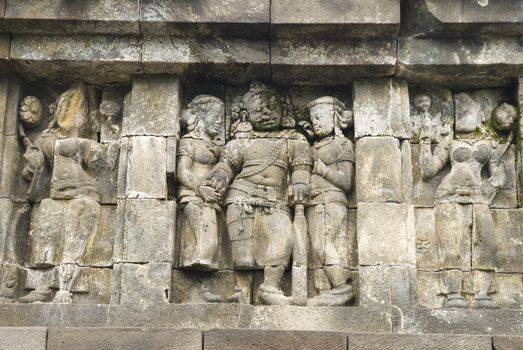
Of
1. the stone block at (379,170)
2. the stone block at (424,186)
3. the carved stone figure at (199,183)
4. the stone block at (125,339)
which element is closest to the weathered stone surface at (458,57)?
the stone block at (379,170)

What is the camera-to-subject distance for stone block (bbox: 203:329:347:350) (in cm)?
885

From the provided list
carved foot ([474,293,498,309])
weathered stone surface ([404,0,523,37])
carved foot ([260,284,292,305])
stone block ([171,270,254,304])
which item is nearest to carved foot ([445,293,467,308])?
carved foot ([474,293,498,309])

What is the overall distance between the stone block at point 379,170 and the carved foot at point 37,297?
3.05 m

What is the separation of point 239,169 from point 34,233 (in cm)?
206

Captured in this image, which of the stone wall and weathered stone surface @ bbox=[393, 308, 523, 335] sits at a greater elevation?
the stone wall

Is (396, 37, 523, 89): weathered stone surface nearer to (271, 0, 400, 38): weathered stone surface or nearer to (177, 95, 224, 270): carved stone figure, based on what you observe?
(271, 0, 400, 38): weathered stone surface

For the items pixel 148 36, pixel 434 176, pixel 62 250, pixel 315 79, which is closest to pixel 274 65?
pixel 315 79

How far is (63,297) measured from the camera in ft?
31.2

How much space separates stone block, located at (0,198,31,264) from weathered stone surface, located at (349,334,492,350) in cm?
331

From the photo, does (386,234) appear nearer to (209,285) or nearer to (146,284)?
(209,285)

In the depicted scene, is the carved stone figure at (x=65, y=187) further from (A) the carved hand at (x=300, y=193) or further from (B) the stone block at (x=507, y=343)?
(B) the stone block at (x=507, y=343)

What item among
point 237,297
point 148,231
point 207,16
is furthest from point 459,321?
point 207,16

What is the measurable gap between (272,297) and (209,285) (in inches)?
26.5

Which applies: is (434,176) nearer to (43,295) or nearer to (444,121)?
(444,121)
